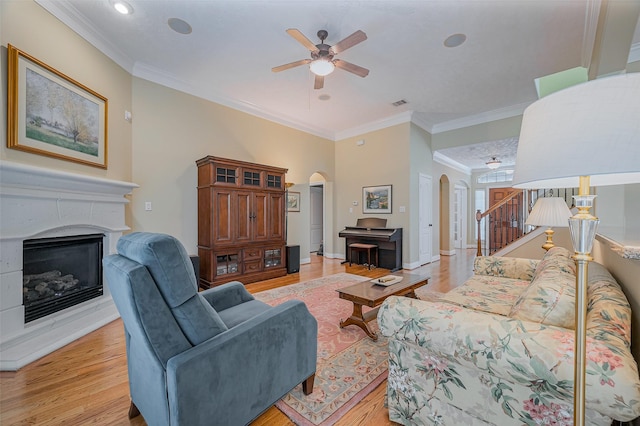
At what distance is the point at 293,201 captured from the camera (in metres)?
5.69

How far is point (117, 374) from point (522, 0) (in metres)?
4.65

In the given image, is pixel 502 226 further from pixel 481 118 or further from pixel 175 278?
pixel 175 278

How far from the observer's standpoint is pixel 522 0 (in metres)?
2.37

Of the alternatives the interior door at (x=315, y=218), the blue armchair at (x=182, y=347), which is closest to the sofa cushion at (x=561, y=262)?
the blue armchair at (x=182, y=347)

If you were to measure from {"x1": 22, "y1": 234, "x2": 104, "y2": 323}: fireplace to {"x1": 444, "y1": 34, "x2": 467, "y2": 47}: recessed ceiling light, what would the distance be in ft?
14.9

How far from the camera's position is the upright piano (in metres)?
5.27

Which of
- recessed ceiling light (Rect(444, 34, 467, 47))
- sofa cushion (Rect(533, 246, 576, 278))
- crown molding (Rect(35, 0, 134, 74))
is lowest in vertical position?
sofa cushion (Rect(533, 246, 576, 278))

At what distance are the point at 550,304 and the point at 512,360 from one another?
45 cm

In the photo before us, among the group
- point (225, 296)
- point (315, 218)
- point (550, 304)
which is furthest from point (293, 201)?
point (550, 304)

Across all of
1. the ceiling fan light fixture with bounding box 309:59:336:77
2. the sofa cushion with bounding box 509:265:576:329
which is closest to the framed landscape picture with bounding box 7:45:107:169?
the ceiling fan light fixture with bounding box 309:59:336:77

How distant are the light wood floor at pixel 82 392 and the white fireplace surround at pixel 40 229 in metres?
0.15

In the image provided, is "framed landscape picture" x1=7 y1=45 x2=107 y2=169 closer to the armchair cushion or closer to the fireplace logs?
the fireplace logs

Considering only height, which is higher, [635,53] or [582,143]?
[635,53]

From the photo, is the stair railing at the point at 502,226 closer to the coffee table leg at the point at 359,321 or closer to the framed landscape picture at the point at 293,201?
the framed landscape picture at the point at 293,201
